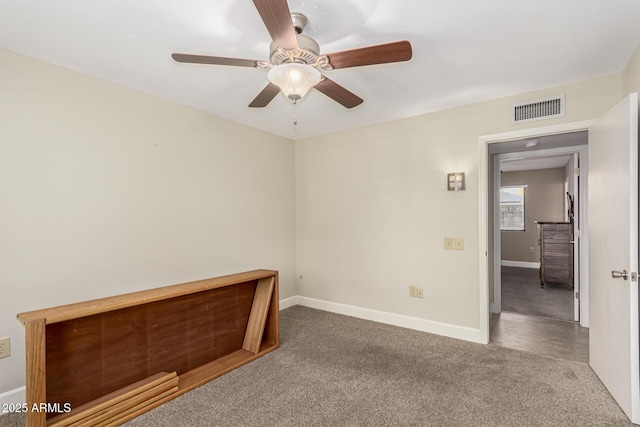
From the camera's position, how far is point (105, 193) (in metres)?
2.67

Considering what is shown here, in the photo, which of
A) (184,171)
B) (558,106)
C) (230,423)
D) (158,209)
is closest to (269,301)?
(230,423)

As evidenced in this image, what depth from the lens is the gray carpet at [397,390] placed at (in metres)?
2.03

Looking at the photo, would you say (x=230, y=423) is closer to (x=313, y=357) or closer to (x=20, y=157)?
(x=313, y=357)

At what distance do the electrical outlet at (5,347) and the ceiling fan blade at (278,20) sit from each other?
2634mm

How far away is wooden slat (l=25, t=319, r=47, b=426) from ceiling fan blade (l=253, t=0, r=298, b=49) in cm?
192

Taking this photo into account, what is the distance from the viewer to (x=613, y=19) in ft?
6.13

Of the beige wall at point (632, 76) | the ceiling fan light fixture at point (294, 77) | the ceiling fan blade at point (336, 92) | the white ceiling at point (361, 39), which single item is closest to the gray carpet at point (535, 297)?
the beige wall at point (632, 76)

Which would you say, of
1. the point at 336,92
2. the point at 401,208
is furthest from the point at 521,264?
the point at 336,92

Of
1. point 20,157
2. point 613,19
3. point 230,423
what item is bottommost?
point 230,423

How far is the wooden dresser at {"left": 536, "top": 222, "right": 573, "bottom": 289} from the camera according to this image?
5.43 meters

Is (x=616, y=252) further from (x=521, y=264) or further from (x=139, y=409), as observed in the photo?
(x=521, y=264)

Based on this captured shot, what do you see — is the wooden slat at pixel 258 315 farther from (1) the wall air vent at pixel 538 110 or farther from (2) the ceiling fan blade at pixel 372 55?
(1) the wall air vent at pixel 538 110

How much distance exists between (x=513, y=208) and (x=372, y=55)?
25.6 feet

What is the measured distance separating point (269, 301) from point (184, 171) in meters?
1.57
